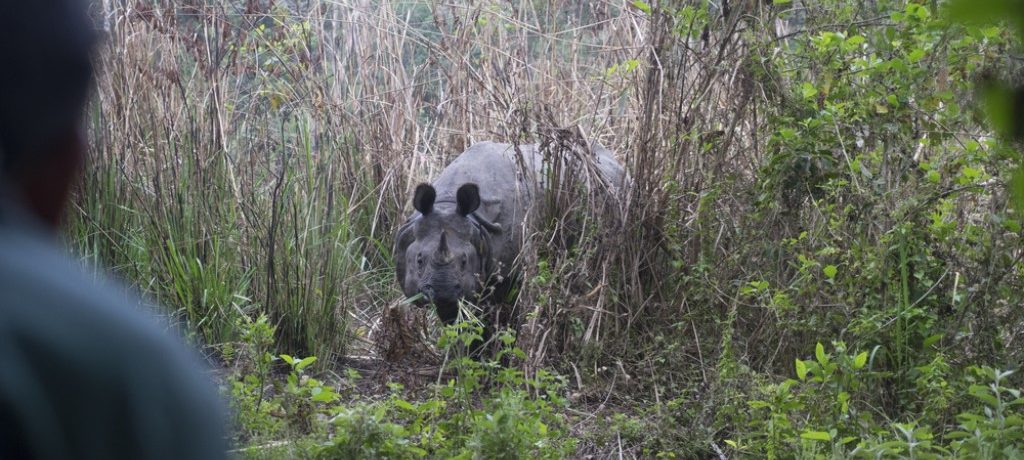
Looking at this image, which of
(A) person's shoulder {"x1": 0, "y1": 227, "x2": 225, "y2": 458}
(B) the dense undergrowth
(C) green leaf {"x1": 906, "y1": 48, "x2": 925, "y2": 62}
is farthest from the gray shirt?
(C) green leaf {"x1": 906, "y1": 48, "x2": 925, "y2": 62}

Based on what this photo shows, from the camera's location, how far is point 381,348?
7359 millimetres

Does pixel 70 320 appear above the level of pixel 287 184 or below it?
above

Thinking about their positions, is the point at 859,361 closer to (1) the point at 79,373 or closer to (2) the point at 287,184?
(2) the point at 287,184

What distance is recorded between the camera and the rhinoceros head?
7379mm

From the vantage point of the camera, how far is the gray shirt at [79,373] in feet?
3.34

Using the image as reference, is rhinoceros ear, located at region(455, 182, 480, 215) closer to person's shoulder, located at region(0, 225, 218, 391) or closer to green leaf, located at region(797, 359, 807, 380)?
green leaf, located at region(797, 359, 807, 380)

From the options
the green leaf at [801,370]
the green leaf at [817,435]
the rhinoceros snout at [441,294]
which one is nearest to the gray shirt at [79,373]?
the green leaf at [817,435]

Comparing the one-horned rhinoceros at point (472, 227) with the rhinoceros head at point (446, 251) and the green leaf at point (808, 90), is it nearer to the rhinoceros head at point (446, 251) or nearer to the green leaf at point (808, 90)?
the rhinoceros head at point (446, 251)

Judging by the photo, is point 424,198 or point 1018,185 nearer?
point 1018,185

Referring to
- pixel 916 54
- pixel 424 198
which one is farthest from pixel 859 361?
pixel 424 198

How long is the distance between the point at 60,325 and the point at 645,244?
6103 millimetres

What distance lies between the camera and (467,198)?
24.6 ft

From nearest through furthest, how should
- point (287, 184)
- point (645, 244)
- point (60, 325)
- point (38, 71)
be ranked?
point (60, 325) → point (38, 71) → point (645, 244) → point (287, 184)

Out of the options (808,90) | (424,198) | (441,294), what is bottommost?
(441,294)
